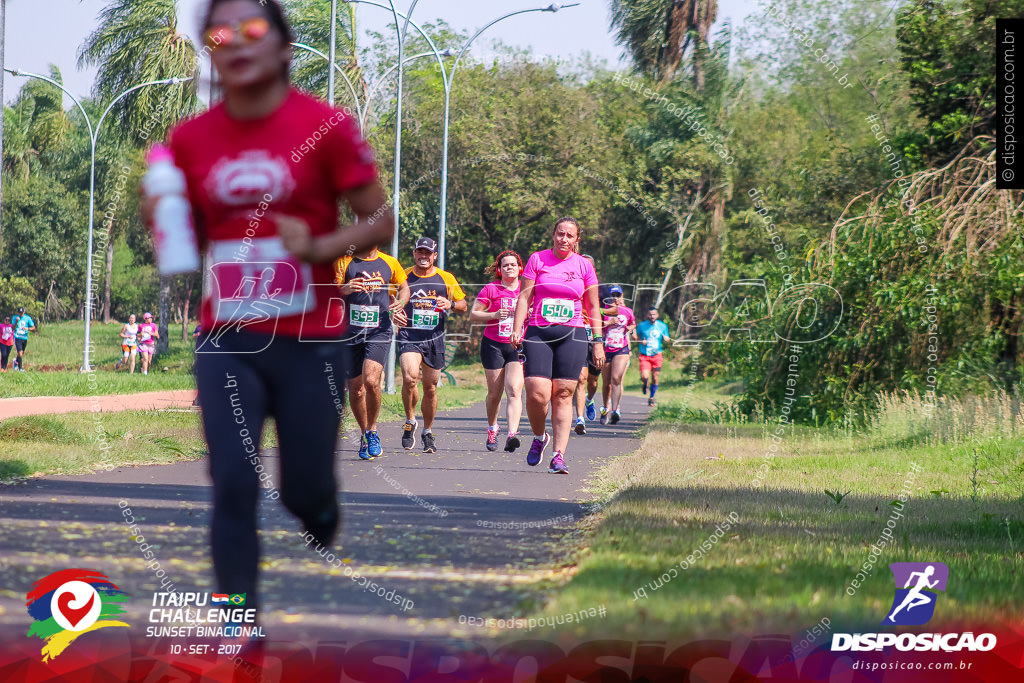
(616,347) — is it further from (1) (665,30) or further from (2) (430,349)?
(1) (665,30)

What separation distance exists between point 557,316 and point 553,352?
0.33m

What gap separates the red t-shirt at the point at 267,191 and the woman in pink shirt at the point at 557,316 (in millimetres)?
5991

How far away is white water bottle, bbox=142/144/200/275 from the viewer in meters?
3.70

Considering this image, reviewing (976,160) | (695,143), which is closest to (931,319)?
(976,160)

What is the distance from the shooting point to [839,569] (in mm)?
5668

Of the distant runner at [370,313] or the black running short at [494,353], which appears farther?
the black running short at [494,353]

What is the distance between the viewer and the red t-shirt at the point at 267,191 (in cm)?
368

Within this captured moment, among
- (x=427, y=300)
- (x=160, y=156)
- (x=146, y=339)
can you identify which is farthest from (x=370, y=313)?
(x=146, y=339)

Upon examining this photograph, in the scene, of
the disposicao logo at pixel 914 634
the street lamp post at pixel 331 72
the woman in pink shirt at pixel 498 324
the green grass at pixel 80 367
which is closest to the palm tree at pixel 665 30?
the street lamp post at pixel 331 72

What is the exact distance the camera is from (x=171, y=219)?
3.71 m

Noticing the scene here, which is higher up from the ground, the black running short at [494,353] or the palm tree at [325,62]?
the palm tree at [325,62]

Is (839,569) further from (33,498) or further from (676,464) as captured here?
(676,464)

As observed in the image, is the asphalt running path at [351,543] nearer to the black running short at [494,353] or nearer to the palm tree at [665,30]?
the black running short at [494,353]

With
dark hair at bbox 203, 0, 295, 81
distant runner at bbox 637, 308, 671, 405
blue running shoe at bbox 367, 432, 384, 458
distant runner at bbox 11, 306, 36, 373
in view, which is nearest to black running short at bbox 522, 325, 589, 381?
blue running shoe at bbox 367, 432, 384, 458
